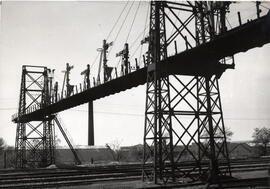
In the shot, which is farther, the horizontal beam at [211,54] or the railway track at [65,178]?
the railway track at [65,178]

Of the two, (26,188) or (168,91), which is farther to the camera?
(168,91)

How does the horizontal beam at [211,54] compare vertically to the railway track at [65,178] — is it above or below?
above

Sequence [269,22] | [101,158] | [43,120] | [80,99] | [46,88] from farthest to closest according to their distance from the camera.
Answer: [101,158], [46,88], [43,120], [80,99], [269,22]

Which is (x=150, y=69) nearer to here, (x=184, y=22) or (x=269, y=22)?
(x=184, y=22)

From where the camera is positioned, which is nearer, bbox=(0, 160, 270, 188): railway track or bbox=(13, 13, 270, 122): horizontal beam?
bbox=(13, 13, 270, 122): horizontal beam

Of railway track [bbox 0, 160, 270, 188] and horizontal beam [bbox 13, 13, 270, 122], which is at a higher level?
horizontal beam [bbox 13, 13, 270, 122]

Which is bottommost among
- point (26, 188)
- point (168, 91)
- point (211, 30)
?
point (26, 188)

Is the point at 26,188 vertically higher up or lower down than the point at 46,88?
lower down

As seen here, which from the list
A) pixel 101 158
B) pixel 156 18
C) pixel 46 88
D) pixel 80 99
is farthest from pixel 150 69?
pixel 101 158

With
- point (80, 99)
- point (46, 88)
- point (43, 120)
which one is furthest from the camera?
point (46, 88)

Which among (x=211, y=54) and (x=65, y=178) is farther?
(x=65, y=178)

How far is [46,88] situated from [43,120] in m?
5.02

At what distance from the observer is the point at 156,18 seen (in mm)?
16656

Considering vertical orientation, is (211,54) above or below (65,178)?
above
